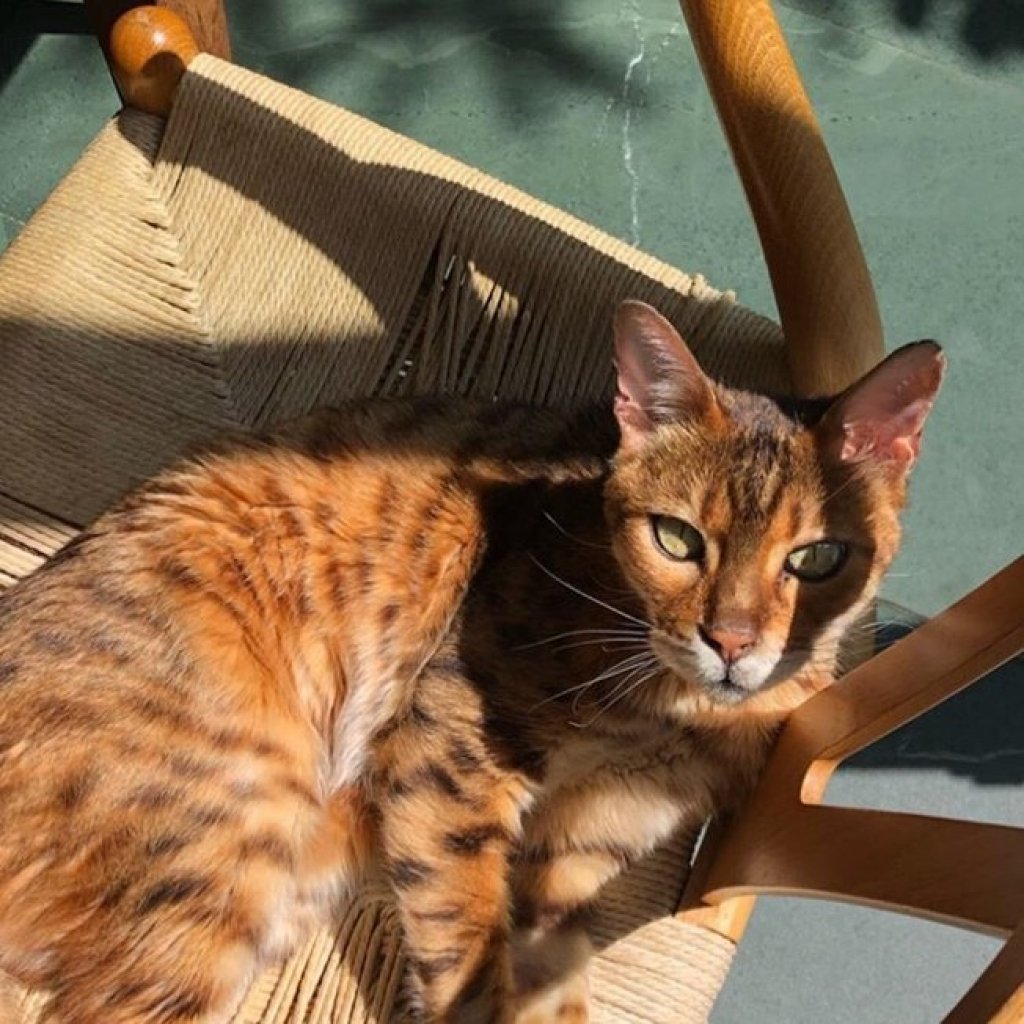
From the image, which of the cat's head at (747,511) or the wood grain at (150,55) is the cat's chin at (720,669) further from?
the wood grain at (150,55)

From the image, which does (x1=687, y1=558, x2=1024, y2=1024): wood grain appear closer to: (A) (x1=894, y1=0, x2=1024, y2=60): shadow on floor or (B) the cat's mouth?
(B) the cat's mouth

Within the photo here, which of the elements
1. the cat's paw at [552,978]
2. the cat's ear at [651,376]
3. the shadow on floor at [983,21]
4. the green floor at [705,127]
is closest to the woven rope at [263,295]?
the cat's ear at [651,376]

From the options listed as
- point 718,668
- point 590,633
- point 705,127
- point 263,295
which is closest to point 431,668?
point 590,633

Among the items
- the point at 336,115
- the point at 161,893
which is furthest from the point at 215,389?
the point at 161,893

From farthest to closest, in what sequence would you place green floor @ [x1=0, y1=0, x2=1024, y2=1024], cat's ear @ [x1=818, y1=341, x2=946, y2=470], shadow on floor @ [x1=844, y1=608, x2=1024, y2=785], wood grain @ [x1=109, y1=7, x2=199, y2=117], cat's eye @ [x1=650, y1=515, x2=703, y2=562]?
1. green floor @ [x1=0, y1=0, x2=1024, y2=1024]
2. shadow on floor @ [x1=844, y1=608, x2=1024, y2=785]
3. wood grain @ [x1=109, y1=7, x2=199, y2=117]
4. cat's eye @ [x1=650, y1=515, x2=703, y2=562]
5. cat's ear @ [x1=818, y1=341, x2=946, y2=470]

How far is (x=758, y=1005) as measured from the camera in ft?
Result: 4.83

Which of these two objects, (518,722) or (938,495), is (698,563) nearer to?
(518,722)

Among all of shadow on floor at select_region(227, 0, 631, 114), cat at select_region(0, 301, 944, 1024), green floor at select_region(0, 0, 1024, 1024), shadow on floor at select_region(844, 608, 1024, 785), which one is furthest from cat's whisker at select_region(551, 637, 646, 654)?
shadow on floor at select_region(227, 0, 631, 114)

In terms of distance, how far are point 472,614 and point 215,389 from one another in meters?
0.40

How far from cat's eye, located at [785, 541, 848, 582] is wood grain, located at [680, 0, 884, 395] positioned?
0.15 meters

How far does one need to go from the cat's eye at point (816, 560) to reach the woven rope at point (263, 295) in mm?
291

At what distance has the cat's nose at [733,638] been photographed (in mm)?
923

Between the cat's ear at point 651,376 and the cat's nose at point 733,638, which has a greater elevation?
the cat's ear at point 651,376

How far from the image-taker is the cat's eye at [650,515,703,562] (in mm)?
978
